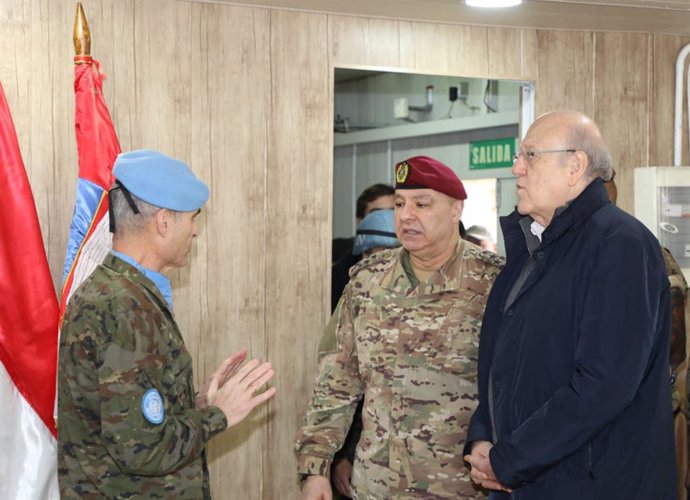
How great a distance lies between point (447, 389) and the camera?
2.59 meters

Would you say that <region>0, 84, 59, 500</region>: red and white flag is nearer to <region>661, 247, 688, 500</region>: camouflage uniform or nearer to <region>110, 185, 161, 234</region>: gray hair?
<region>110, 185, 161, 234</region>: gray hair

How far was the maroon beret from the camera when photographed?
2.76 meters

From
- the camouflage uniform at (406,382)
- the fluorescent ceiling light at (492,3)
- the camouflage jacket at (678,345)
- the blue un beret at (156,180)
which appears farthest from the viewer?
the camouflage jacket at (678,345)

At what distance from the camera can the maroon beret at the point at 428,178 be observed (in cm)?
276

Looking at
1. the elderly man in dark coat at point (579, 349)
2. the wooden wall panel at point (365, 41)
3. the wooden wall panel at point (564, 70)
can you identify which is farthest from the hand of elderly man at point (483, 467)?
the wooden wall panel at point (564, 70)

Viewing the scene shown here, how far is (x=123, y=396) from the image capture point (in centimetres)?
193

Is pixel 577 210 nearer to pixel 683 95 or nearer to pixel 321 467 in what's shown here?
pixel 321 467

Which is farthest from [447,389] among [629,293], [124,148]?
[124,148]

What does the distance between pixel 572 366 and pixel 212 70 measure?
76.9 inches

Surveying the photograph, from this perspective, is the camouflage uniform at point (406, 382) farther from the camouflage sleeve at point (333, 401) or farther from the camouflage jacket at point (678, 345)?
the camouflage jacket at point (678, 345)

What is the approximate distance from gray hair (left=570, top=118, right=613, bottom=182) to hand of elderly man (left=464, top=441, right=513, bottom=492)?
731mm

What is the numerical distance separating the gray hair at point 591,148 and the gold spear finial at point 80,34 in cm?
169

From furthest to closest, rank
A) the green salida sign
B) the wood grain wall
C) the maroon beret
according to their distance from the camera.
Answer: the green salida sign
the wood grain wall
the maroon beret

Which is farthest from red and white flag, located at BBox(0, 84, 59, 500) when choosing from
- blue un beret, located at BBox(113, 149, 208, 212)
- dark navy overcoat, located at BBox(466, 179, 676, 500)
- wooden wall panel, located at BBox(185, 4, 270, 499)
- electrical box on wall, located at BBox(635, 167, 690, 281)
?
electrical box on wall, located at BBox(635, 167, 690, 281)
